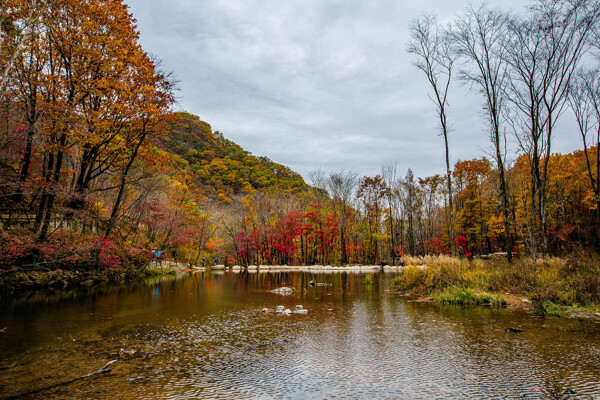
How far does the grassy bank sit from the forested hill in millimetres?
43108

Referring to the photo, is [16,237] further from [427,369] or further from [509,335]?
[509,335]

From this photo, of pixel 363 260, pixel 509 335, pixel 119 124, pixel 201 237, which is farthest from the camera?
pixel 363 260

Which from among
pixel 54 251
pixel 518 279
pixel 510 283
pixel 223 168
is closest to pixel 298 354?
pixel 510 283

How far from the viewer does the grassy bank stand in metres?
9.13

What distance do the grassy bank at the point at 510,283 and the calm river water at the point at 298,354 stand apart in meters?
1.16

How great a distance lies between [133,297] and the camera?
509 inches

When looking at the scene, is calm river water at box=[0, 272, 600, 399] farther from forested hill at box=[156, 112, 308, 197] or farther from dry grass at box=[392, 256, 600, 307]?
forested hill at box=[156, 112, 308, 197]

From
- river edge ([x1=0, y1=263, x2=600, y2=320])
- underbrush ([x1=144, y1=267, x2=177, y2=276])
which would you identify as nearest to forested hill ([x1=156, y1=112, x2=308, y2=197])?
underbrush ([x1=144, y1=267, x2=177, y2=276])

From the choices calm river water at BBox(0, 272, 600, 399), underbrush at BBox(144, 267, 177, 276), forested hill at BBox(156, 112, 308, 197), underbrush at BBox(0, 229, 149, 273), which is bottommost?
underbrush at BBox(144, 267, 177, 276)

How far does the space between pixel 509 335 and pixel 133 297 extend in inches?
501

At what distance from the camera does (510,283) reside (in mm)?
11188

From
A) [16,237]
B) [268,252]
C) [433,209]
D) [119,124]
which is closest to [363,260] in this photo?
[433,209]

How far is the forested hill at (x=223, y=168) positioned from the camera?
5941 cm

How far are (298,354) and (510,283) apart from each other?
927 cm
